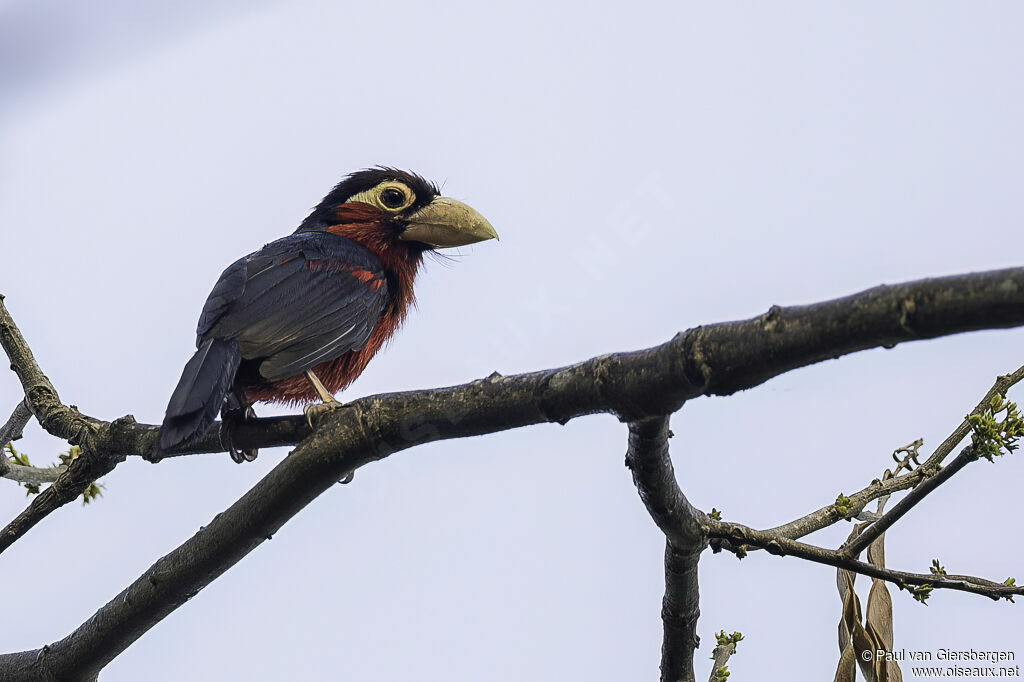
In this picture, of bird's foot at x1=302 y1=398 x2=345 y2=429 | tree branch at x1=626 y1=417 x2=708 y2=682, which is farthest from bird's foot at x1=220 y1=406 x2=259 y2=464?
tree branch at x1=626 y1=417 x2=708 y2=682

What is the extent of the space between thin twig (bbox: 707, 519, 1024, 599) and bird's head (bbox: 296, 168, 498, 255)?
263 centimetres

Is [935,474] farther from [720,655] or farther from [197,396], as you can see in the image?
[197,396]

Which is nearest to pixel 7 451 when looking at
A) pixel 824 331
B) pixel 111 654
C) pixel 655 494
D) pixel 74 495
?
pixel 74 495

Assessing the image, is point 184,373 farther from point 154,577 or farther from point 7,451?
point 7,451

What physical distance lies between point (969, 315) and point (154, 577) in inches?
92.4

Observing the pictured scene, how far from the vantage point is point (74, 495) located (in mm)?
3770

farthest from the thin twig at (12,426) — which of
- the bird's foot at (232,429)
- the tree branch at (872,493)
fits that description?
the tree branch at (872,493)

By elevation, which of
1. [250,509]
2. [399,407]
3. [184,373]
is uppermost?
[184,373]

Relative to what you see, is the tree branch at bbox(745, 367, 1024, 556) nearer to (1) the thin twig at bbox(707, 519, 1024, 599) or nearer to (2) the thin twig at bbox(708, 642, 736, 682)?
(1) the thin twig at bbox(707, 519, 1024, 599)

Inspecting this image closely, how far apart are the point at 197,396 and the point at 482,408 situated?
4.39ft

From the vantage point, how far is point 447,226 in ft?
17.8

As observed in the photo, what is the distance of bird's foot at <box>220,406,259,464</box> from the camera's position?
3.64 metres

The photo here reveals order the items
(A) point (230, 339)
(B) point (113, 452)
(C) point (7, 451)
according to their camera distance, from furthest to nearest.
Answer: (C) point (7, 451) → (A) point (230, 339) → (B) point (113, 452)

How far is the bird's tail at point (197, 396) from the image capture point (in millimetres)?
3482
